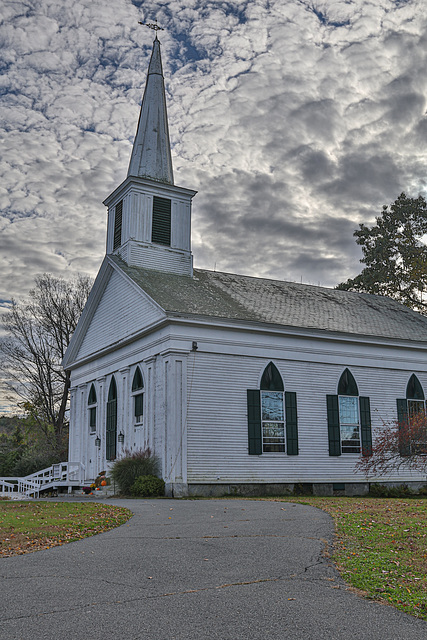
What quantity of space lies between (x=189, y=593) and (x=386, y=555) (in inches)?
126

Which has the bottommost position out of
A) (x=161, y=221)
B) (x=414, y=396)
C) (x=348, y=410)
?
(x=348, y=410)

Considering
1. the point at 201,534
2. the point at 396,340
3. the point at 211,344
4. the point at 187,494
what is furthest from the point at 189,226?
the point at 201,534

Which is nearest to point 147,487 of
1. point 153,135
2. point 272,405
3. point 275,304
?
point 272,405

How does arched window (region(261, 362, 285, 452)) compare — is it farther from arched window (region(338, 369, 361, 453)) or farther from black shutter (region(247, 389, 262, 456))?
arched window (region(338, 369, 361, 453))

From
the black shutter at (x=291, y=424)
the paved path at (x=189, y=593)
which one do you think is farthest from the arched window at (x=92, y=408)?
the paved path at (x=189, y=593)

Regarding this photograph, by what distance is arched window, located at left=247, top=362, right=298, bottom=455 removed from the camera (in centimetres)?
2183

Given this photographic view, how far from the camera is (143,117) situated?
29625mm

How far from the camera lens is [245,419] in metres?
21.7

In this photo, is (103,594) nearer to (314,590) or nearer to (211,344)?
(314,590)

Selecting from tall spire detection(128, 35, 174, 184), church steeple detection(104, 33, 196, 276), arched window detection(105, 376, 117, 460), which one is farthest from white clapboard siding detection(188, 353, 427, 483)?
tall spire detection(128, 35, 174, 184)

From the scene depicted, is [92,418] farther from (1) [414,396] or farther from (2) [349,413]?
(1) [414,396]

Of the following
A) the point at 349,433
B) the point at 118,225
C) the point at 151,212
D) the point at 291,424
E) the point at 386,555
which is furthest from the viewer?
the point at 118,225

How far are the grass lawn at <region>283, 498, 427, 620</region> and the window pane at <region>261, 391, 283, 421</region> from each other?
30.5 feet

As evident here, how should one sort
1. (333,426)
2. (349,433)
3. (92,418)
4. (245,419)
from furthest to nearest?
1. (92,418)
2. (349,433)
3. (333,426)
4. (245,419)
